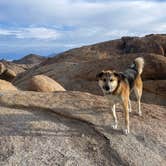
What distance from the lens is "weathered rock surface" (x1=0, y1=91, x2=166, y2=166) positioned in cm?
1098

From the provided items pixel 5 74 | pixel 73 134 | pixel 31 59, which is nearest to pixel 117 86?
pixel 73 134

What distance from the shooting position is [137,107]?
1445cm

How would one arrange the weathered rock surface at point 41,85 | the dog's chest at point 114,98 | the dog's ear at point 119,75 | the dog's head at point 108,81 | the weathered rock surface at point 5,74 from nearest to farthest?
the dog's head at point 108,81 < the dog's ear at point 119,75 < the dog's chest at point 114,98 < the weathered rock surface at point 41,85 < the weathered rock surface at point 5,74

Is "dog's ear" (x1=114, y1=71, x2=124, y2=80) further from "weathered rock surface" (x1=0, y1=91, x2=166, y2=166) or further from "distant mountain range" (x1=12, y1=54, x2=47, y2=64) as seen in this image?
"distant mountain range" (x1=12, y1=54, x2=47, y2=64)

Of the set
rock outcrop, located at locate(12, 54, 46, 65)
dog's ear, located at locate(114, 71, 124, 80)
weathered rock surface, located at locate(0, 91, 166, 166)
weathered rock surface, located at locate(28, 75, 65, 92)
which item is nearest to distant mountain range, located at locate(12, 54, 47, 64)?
rock outcrop, located at locate(12, 54, 46, 65)

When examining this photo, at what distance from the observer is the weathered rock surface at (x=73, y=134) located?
11.0 metres

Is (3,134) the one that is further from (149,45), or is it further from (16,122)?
(149,45)

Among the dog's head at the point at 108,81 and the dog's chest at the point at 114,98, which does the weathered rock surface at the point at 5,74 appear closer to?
the dog's chest at the point at 114,98

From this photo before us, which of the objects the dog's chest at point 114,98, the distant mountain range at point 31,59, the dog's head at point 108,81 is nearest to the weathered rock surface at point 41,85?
the dog's chest at point 114,98

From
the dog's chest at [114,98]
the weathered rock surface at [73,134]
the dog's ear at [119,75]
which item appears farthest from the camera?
the dog's chest at [114,98]

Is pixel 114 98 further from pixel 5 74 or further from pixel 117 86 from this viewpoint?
pixel 5 74

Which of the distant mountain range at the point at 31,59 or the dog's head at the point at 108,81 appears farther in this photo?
the distant mountain range at the point at 31,59

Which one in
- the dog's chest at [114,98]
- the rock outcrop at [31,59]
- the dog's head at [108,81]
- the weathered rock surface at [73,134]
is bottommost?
the rock outcrop at [31,59]

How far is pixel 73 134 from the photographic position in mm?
11883
